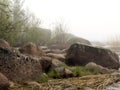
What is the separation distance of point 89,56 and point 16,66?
609 cm

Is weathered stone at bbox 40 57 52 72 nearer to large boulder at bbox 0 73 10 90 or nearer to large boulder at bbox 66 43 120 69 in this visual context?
large boulder at bbox 66 43 120 69

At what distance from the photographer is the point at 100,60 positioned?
50.6 ft

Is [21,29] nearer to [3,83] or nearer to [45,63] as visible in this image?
[45,63]

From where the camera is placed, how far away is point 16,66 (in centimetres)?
974

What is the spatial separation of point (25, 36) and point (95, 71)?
8196 mm

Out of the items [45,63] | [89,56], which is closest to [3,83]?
[45,63]

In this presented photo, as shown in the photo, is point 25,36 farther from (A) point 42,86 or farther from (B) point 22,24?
(A) point 42,86

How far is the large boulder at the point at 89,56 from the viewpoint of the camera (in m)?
15.1

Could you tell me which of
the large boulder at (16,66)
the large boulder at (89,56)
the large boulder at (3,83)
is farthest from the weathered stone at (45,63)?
the large boulder at (3,83)

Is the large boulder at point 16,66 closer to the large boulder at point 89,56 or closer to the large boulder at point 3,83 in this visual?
the large boulder at point 3,83

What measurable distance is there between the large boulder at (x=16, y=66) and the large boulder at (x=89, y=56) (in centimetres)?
498

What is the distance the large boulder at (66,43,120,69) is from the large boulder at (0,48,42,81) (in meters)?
4.98

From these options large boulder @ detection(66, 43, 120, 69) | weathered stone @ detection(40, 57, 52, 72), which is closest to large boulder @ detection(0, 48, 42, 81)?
weathered stone @ detection(40, 57, 52, 72)

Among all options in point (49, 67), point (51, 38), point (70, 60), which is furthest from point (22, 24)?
point (51, 38)
